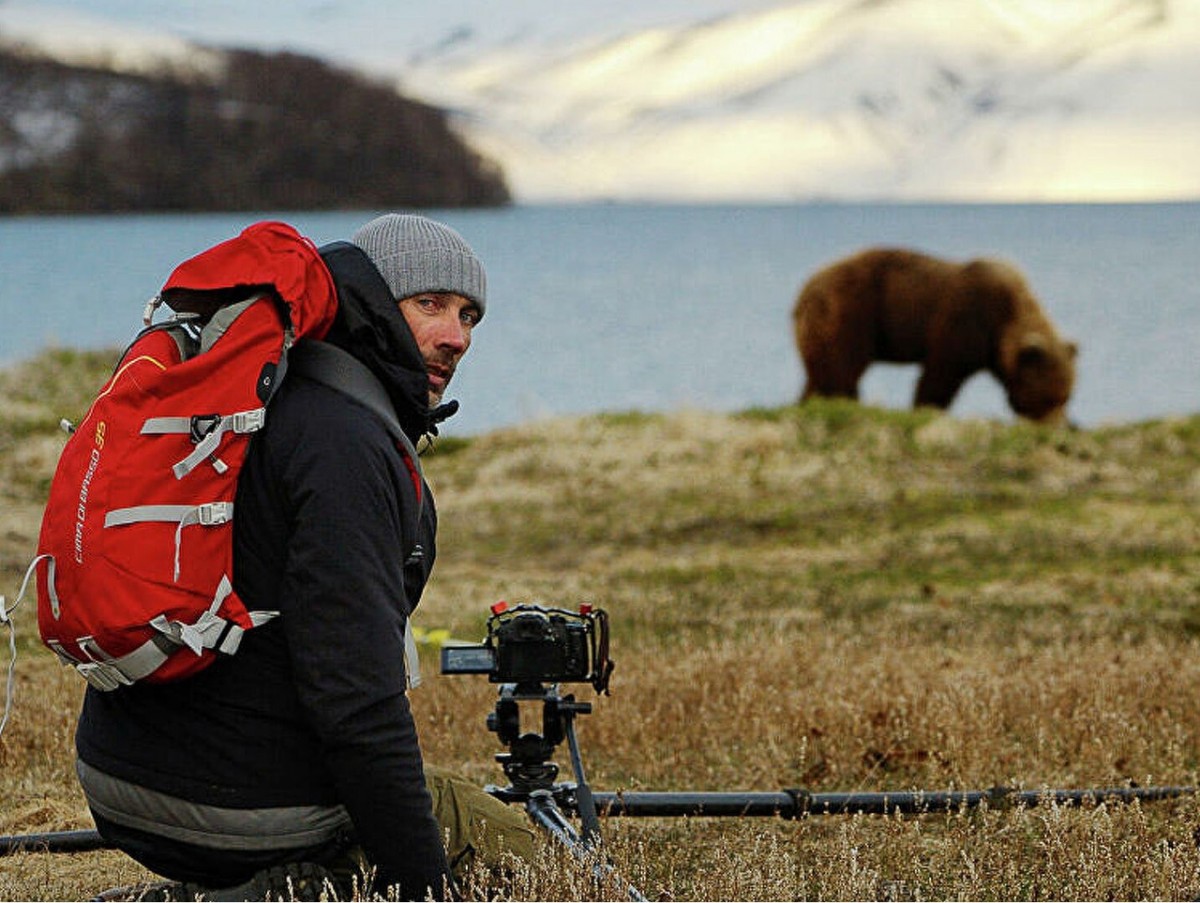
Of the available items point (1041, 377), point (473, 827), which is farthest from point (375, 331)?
point (1041, 377)

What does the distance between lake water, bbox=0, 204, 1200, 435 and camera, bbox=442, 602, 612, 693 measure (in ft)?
13.7

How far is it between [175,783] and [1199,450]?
43.9 feet

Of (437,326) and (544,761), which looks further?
(544,761)

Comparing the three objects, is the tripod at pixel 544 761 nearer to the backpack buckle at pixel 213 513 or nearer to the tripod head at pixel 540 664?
the tripod head at pixel 540 664

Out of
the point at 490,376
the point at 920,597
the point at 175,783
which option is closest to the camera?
the point at 175,783

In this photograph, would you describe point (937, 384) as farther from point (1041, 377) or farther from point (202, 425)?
point (202, 425)

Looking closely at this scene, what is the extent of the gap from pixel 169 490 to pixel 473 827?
1.25 meters

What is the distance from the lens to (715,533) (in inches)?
493

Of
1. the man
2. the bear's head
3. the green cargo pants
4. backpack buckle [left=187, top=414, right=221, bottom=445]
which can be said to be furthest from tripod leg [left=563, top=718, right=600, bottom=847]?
the bear's head

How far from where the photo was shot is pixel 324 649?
3.13 meters

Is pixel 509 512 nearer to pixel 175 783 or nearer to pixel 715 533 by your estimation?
pixel 715 533

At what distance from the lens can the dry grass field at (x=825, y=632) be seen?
481 cm

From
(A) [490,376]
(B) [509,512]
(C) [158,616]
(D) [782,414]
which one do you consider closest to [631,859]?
(C) [158,616]

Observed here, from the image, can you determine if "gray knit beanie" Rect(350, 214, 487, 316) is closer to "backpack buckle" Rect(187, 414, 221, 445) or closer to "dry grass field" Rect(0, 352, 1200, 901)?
"backpack buckle" Rect(187, 414, 221, 445)
